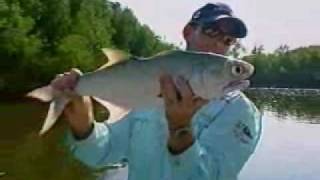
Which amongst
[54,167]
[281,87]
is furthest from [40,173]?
[281,87]

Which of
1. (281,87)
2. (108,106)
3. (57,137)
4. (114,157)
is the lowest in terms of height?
(281,87)

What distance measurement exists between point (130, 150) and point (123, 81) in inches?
16.1

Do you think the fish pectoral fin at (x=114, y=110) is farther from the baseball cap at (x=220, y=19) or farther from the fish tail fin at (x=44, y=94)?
the baseball cap at (x=220, y=19)

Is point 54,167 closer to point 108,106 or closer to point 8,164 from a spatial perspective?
point 8,164

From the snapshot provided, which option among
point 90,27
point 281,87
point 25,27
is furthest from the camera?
point 281,87

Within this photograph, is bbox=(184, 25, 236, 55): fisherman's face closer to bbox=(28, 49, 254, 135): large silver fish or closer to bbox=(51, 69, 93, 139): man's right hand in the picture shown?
bbox=(28, 49, 254, 135): large silver fish

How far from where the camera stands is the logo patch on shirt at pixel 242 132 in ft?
13.7

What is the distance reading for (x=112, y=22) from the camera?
9894cm

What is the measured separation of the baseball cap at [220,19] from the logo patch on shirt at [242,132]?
527mm

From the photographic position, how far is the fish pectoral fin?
4.32 meters

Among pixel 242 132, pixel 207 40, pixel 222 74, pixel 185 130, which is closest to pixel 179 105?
pixel 185 130

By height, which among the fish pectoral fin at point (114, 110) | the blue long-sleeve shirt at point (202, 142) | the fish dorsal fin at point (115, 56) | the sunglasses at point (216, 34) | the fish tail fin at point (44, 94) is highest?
the sunglasses at point (216, 34)

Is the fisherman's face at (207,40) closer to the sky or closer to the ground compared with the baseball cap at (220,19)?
closer to the ground

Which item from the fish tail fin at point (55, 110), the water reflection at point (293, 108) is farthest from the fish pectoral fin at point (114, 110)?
the water reflection at point (293, 108)
